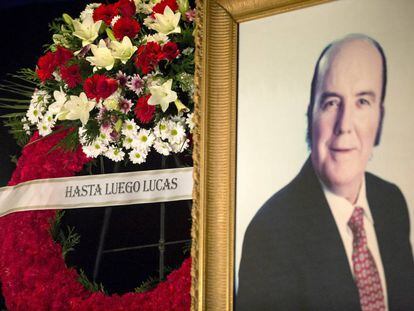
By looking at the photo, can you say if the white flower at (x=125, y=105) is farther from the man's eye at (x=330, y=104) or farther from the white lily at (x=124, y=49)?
the man's eye at (x=330, y=104)

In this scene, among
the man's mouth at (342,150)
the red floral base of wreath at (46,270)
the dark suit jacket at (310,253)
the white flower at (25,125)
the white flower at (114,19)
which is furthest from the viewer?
the white flower at (25,125)

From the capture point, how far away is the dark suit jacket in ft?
4.60

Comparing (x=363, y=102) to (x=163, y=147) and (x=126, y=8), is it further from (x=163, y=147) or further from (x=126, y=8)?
(x=126, y=8)

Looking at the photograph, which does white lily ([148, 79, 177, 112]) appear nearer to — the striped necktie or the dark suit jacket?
the dark suit jacket

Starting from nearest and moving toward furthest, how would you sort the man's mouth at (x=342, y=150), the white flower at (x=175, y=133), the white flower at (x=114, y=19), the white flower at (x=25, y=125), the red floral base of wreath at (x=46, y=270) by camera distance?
the man's mouth at (x=342, y=150), the red floral base of wreath at (x=46, y=270), the white flower at (x=175, y=133), the white flower at (x=114, y=19), the white flower at (x=25, y=125)

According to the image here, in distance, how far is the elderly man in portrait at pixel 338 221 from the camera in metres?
1.42

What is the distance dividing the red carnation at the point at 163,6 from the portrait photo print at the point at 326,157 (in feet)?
1.20

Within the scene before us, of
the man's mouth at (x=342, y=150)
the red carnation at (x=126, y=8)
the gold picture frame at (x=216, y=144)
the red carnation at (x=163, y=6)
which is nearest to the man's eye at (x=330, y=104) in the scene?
the man's mouth at (x=342, y=150)

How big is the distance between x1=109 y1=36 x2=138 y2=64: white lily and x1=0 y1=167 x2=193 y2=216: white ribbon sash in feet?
1.17

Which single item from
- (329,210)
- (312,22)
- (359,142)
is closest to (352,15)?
(312,22)

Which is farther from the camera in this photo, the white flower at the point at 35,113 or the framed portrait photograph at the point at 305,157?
the white flower at the point at 35,113

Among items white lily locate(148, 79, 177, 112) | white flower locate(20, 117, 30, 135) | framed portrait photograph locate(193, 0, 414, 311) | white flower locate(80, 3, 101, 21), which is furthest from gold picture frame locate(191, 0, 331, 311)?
white flower locate(20, 117, 30, 135)

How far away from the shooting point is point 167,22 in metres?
1.93

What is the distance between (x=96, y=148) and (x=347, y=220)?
85 centimetres
